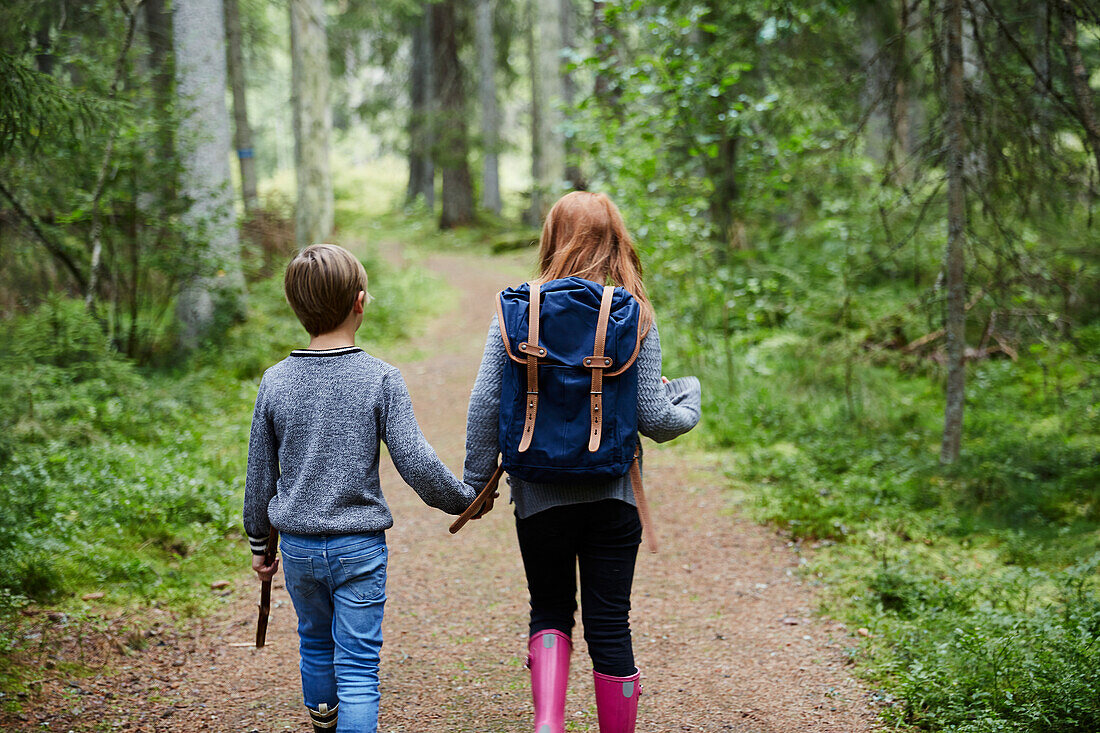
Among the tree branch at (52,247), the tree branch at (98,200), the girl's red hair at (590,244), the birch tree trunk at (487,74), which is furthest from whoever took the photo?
the birch tree trunk at (487,74)

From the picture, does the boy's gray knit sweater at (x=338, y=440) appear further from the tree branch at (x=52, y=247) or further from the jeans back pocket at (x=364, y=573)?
the tree branch at (x=52, y=247)

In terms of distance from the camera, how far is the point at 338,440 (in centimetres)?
263

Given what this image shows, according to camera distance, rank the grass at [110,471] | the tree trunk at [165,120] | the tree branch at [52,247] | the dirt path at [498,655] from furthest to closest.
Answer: the tree trunk at [165,120]
the tree branch at [52,247]
the grass at [110,471]
the dirt path at [498,655]

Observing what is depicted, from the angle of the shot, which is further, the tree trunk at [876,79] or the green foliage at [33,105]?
the tree trunk at [876,79]

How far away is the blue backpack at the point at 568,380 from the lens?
2.60 m

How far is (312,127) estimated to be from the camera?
13.0 meters

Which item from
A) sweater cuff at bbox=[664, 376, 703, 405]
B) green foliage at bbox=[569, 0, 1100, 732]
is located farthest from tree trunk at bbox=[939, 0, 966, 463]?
sweater cuff at bbox=[664, 376, 703, 405]

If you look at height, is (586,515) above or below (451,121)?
below

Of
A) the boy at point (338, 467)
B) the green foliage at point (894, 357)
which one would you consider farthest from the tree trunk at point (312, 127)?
the boy at point (338, 467)

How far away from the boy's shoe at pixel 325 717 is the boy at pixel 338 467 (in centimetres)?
16

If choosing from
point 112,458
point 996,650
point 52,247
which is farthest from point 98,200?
point 996,650

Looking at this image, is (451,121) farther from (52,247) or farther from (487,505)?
(487,505)

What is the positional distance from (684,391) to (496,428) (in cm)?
71

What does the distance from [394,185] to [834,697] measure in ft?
103
